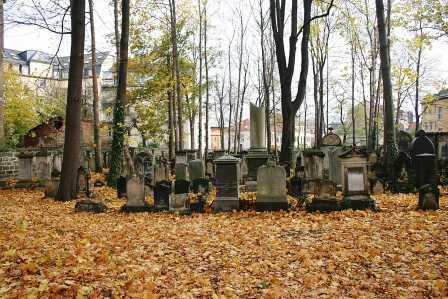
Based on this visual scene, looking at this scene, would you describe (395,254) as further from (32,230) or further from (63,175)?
(63,175)

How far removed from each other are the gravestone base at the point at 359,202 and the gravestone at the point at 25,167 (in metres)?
12.5

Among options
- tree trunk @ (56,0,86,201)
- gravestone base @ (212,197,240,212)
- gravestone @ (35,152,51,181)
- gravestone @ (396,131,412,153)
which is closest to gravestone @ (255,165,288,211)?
gravestone base @ (212,197,240,212)

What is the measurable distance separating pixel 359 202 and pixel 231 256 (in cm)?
453

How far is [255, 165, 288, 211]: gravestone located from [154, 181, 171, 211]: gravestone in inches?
90.5

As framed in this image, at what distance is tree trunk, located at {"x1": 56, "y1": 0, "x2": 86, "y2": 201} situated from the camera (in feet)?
37.6

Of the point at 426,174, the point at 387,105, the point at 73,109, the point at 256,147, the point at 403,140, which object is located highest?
the point at 387,105

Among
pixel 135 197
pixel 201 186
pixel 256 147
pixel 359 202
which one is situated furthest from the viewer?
pixel 256 147

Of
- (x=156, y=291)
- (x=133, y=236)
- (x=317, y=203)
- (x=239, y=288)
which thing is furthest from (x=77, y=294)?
(x=317, y=203)

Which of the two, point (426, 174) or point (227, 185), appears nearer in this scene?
point (426, 174)

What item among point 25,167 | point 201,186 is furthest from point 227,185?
point 25,167

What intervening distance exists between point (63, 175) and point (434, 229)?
32.4 feet

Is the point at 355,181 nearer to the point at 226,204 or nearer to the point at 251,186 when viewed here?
the point at 226,204

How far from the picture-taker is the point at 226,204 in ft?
32.6

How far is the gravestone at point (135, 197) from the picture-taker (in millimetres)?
9820
